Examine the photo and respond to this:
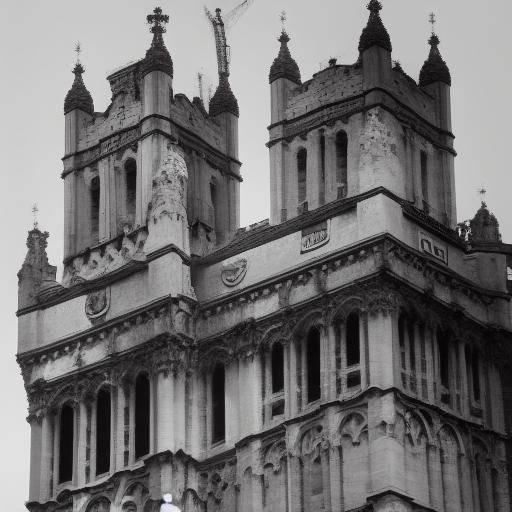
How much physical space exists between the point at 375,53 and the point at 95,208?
1172 cm

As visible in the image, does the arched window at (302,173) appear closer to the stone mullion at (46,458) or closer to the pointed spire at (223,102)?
the pointed spire at (223,102)

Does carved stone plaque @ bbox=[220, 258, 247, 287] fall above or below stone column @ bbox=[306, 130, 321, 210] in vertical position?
below

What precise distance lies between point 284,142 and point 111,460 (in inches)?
474

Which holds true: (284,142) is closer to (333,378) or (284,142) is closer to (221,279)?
(221,279)

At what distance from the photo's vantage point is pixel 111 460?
73438mm

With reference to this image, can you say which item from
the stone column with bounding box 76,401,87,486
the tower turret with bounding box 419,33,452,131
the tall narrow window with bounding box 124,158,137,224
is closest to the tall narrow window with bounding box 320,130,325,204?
the tower turret with bounding box 419,33,452,131

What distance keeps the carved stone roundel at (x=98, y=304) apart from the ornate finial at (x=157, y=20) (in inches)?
386

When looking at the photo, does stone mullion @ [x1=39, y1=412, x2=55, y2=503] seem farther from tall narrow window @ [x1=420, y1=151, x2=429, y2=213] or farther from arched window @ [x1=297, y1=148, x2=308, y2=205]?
tall narrow window @ [x1=420, y1=151, x2=429, y2=213]

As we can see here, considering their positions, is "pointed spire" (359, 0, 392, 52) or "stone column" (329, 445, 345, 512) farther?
"pointed spire" (359, 0, 392, 52)

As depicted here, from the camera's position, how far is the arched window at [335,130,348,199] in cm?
7400

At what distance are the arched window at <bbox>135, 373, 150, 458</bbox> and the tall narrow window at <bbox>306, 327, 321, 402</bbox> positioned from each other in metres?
5.81

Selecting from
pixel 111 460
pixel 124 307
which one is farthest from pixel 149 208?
pixel 111 460

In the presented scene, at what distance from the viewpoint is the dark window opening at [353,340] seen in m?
70.1

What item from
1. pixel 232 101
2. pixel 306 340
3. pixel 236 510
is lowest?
pixel 236 510
